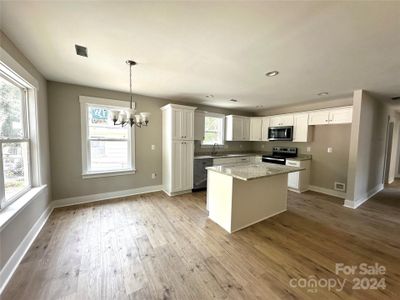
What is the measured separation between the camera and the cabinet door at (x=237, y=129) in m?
5.52

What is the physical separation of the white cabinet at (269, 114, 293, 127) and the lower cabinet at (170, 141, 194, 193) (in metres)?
2.73

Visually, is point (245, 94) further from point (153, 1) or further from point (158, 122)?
point (153, 1)

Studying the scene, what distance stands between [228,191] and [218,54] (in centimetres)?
187

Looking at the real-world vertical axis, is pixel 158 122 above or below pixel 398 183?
above

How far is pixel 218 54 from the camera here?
6.92 feet

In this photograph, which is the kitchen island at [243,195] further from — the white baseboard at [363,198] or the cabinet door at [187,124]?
the white baseboard at [363,198]

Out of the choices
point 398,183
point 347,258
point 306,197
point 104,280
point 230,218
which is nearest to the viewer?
point 104,280

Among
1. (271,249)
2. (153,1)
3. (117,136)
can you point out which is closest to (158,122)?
(117,136)

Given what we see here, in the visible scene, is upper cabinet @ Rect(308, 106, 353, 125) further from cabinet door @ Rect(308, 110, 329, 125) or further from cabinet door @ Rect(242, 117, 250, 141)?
cabinet door @ Rect(242, 117, 250, 141)

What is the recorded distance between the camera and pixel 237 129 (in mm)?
5605

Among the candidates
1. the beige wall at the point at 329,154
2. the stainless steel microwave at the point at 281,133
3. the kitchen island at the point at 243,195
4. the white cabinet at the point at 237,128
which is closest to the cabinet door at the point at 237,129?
the white cabinet at the point at 237,128

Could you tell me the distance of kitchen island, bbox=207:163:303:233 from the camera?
259 centimetres

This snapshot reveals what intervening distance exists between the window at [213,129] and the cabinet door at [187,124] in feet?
3.43

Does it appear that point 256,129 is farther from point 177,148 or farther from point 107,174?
point 107,174
